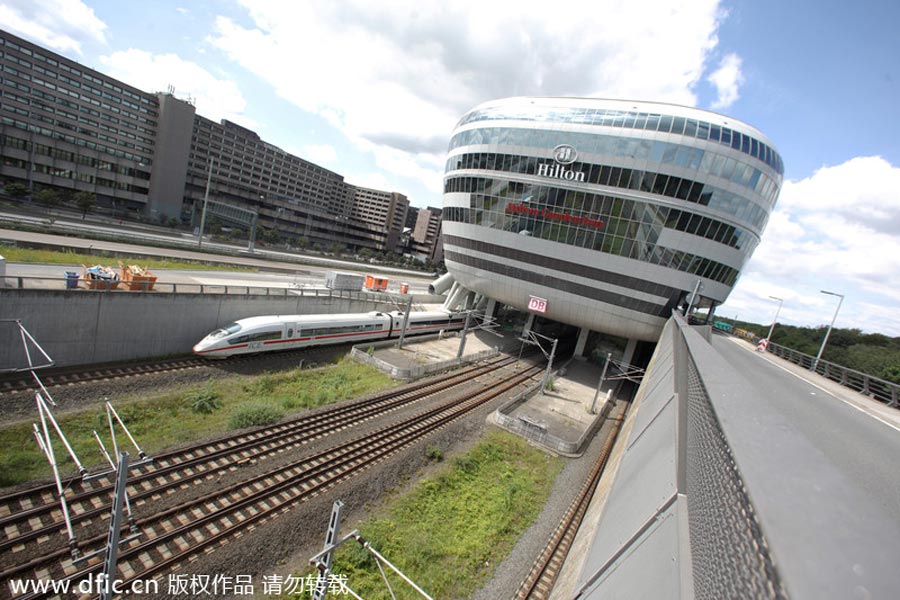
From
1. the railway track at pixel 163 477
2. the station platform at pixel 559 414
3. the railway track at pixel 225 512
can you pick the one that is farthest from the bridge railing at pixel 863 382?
the railway track at pixel 163 477

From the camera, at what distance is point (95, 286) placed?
79.6ft

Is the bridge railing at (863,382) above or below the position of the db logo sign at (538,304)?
above

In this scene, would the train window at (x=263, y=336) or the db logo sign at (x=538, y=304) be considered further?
the db logo sign at (x=538, y=304)

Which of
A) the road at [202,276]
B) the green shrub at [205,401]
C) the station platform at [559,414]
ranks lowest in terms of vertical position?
the green shrub at [205,401]

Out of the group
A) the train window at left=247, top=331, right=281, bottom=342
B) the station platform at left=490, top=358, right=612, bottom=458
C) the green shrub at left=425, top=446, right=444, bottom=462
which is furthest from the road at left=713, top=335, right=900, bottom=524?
the train window at left=247, top=331, right=281, bottom=342

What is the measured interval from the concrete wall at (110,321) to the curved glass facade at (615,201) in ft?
79.6

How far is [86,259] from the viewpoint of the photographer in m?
32.5

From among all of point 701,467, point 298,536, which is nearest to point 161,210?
point 298,536

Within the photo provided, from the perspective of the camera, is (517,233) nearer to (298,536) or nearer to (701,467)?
(298,536)

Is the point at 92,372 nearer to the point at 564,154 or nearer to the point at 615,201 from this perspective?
the point at 564,154

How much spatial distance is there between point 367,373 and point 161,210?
76198 mm

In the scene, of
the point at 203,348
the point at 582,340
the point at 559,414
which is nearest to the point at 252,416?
the point at 203,348

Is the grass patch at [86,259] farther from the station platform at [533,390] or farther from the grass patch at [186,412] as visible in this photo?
the station platform at [533,390]

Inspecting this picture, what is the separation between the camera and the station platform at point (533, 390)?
25.0 metres
